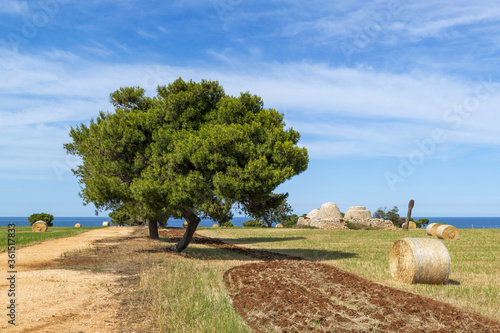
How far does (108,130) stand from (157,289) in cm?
1257

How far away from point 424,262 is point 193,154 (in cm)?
1137

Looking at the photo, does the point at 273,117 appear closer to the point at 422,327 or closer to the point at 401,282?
the point at 401,282

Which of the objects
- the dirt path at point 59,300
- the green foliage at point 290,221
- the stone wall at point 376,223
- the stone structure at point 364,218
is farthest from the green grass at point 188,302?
the green foliage at point 290,221

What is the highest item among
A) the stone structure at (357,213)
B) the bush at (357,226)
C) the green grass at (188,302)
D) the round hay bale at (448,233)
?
the stone structure at (357,213)

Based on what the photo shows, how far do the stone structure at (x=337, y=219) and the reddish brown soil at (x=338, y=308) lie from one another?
144 feet

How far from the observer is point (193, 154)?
1911 centimetres

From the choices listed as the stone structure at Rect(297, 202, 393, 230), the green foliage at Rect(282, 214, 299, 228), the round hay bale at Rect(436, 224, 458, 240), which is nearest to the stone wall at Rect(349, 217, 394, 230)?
the stone structure at Rect(297, 202, 393, 230)

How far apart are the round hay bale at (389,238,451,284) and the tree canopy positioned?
698 centimetres

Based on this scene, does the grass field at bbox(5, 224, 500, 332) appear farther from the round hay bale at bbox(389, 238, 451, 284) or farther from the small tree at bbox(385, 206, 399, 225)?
the small tree at bbox(385, 206, 399, 225)

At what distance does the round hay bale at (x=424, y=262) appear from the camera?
518 inches

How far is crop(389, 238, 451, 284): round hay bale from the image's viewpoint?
1316 centimetres

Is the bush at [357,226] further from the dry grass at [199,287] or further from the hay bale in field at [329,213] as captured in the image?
the dry grass at [199,287]

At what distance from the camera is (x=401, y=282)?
13805 mm

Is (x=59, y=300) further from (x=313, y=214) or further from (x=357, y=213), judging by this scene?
(x=313, y=214)
